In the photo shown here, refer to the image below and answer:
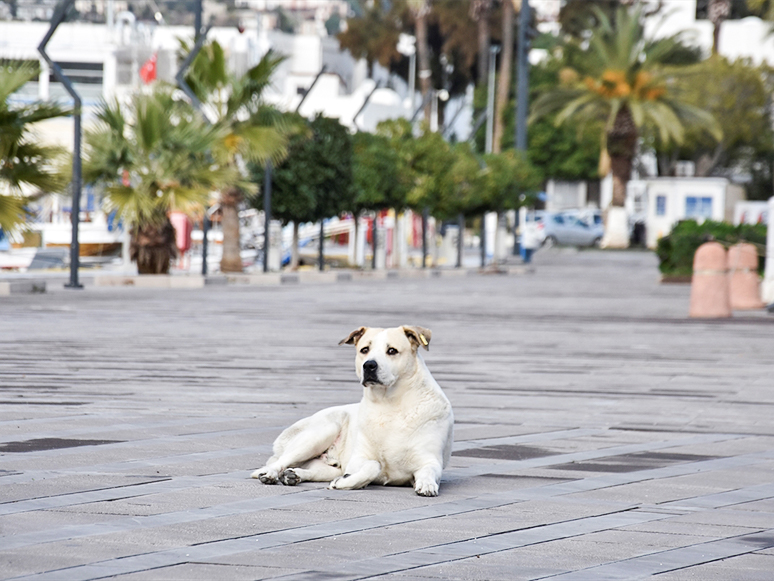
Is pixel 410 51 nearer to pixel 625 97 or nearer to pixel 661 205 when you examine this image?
pixel 661 205

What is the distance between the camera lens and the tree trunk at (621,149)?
59.7 meters

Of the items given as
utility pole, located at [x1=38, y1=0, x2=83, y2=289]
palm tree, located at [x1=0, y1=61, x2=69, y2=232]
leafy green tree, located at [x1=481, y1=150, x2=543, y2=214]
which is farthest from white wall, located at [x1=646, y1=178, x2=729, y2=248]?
palm tree, located at [x1=0, y1=61, x2=69, y2=232]

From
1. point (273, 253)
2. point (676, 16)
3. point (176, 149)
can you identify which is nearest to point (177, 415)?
point (176, 149)

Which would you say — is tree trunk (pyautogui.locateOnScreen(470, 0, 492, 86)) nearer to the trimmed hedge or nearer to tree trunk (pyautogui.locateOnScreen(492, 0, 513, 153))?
tree trunk (pyautogui.locateOnScreen(492, 0, 513, 153))

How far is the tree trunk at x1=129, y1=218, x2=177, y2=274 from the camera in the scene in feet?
97.2

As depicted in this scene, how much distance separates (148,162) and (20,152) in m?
5.99

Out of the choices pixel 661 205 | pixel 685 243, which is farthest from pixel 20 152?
pixel 661 205

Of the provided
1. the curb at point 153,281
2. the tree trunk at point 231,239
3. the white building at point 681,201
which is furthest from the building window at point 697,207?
the curb at point 153,281

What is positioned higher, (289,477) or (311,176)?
(311,176)

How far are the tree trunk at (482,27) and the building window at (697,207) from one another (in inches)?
808

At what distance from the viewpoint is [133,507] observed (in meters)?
5.89

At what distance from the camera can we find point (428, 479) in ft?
20.5

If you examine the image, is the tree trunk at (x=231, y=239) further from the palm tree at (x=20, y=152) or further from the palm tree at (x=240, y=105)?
the palm tree at (x=20, y=152)

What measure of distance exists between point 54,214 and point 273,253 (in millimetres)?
17698
